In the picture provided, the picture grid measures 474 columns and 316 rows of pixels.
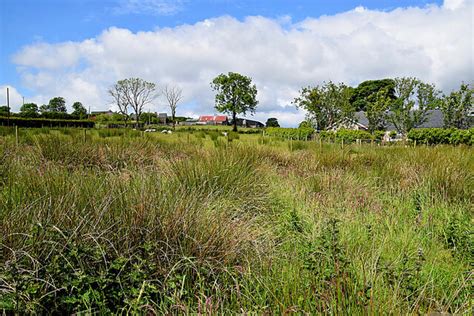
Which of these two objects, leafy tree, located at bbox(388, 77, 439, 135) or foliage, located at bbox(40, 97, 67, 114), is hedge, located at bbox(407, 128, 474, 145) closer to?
leafy tree, located at bbox(388, 77, 439, 135)

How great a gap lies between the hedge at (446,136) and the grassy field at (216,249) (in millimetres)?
15422

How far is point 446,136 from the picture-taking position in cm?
1973

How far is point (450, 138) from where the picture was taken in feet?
61.7

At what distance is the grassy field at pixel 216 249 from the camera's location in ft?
5.93

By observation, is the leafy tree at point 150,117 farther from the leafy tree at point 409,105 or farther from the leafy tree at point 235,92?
the leafy tree at point 409,105

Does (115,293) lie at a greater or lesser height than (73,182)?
lesser

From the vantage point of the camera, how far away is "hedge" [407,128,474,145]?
696 inches

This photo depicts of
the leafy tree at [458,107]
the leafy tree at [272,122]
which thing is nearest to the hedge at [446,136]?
the leafy tree at [458,107]

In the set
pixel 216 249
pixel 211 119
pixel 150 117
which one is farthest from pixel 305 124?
pixel 211 119

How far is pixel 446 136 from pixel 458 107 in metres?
11.0

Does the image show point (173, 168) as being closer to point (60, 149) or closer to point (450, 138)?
point (60, 149)

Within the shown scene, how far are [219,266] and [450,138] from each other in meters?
20.6

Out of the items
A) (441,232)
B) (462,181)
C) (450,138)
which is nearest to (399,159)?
(462,181)

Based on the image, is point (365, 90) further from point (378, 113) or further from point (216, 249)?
point (216, 249)
